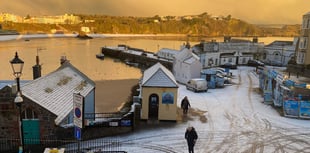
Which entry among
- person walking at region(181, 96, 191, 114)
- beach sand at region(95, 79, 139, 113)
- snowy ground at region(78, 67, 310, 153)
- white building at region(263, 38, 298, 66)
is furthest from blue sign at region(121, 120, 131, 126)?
white building at region(263, 38, 298, 66)

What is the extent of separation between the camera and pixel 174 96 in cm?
1711

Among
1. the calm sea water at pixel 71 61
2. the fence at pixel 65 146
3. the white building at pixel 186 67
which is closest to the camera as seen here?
the fence at pixel 65 146

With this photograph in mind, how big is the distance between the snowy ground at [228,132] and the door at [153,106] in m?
1.13

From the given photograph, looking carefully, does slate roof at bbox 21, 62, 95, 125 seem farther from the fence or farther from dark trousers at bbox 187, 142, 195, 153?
dark trousers at bbox 187, 142, 195, 153

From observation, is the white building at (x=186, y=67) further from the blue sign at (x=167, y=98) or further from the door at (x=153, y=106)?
the blue sign at (x=167, y=98)

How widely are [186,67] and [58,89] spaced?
59.6 ft

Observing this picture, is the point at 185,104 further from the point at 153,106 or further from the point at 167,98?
the point at 153,106

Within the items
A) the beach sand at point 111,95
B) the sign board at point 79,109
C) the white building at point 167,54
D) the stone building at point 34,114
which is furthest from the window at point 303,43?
the sign board at point 79,109

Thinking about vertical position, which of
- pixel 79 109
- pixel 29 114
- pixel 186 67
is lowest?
pixel 29 114

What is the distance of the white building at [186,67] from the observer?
30422 mm

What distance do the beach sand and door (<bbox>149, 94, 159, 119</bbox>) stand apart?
17.4ft

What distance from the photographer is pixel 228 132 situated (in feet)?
52.7

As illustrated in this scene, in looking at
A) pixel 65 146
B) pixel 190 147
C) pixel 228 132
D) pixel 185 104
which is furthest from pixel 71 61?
pixel 190 147

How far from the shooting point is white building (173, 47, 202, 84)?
99.8ft
